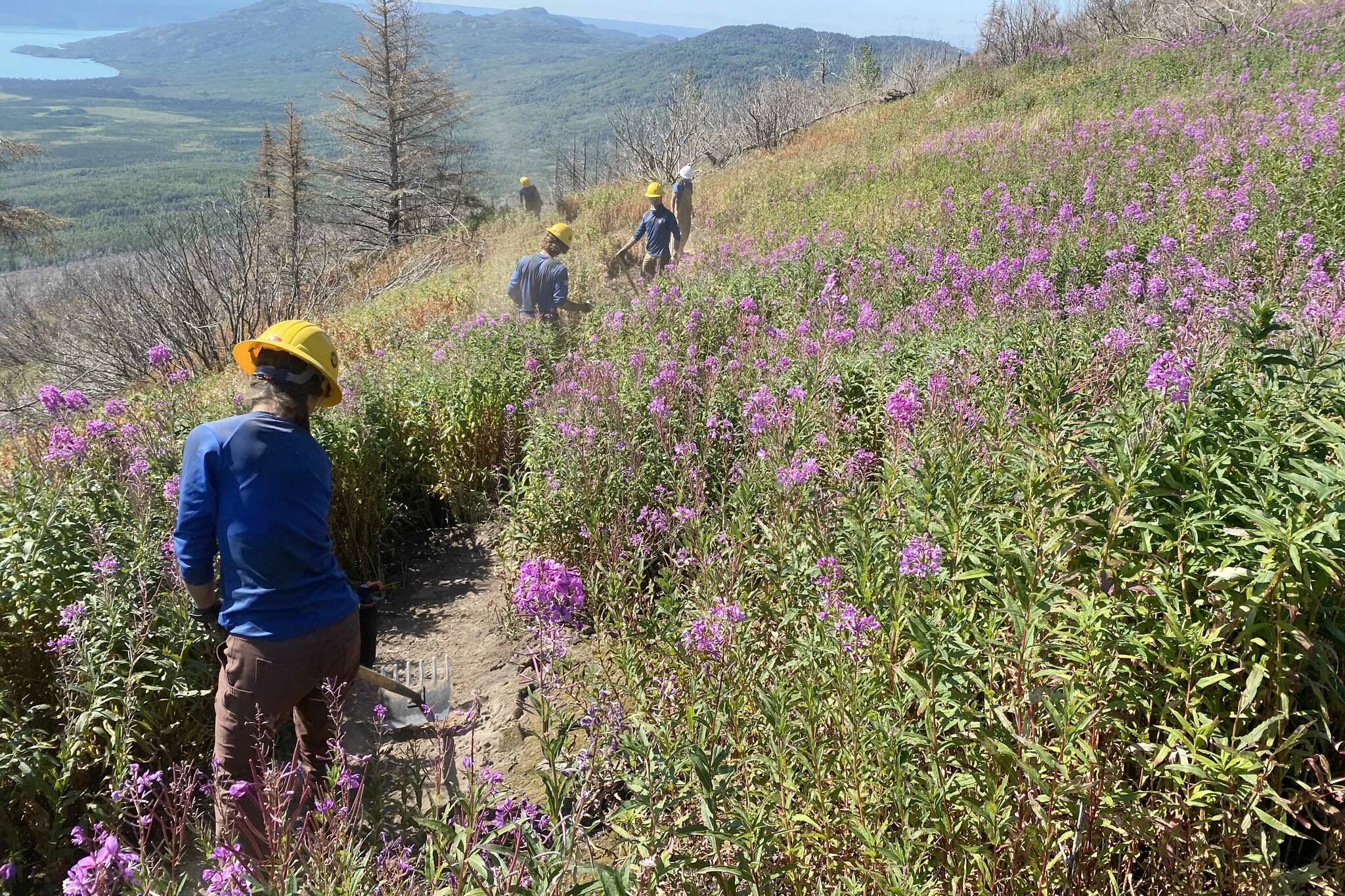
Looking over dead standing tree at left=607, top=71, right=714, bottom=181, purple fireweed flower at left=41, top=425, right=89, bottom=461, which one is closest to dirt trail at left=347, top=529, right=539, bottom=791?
purple fireweed flower at left=41, top=425, right=89, bottom=461

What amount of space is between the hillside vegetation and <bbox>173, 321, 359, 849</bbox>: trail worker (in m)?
0.37

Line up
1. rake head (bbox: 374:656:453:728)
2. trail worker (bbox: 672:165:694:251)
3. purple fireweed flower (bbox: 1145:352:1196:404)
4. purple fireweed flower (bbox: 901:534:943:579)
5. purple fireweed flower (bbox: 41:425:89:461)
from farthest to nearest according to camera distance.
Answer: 1. trail worker (bbox: 672:165:694:251)
2. purple fireweed flower (bbox: 41:425:89:461)
3. rake head (bbox: 374:656:453:728)
4. purple fireweed flower (bbox: 1145:352:1196:404)
5. purple fireweed flower (bbox: 901:534:943:579)

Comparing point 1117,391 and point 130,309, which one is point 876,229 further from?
point 130,309

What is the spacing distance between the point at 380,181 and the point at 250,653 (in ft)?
97.5

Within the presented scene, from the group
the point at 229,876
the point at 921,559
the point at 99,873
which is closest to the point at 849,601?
the point at 921,559

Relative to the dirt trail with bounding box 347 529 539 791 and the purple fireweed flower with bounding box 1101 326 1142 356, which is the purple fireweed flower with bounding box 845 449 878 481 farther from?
the dirt trail with bounding box 347 529 539 791

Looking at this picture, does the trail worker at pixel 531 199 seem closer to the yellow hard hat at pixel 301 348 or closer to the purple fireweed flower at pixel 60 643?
the yellow hard hat at pixel 301 348

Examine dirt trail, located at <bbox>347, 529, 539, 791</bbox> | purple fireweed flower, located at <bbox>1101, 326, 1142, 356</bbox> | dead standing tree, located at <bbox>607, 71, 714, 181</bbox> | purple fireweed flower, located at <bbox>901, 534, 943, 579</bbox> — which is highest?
dead standing tree, located at <bbox>607, 71, 714, 181</bbox>

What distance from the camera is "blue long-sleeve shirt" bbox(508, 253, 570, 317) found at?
25.8ft

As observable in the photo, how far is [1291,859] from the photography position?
2092 mm

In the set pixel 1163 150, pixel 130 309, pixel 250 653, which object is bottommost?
pixel 130 309

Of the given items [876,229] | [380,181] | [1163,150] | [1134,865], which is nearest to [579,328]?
[876,229]

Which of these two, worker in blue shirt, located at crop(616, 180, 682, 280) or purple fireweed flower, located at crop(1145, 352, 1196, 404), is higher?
purple fireweed flower, located at crop(1145, 352, 1196, 404)

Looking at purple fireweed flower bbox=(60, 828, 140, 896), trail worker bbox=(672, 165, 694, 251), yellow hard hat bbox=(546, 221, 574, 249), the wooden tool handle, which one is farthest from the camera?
trail worker bbox=(672, 165, 694, 251)
